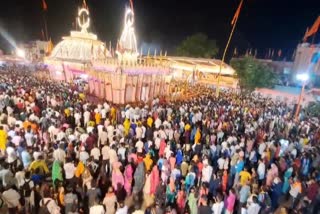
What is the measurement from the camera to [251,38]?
52906 millimetres

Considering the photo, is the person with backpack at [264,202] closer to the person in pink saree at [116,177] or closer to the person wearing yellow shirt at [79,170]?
the person in pink saree at [116,177]

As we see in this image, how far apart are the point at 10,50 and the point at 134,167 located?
58018mm

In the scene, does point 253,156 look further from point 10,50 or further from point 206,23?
point 10,50

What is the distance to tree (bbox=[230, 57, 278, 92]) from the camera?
957 inches

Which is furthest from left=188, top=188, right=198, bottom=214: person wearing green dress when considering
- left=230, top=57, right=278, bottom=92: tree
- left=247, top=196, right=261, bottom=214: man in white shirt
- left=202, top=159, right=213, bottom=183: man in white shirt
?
left=230, top=57, right=278, bottom=92: tree

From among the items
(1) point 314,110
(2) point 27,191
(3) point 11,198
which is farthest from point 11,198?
(1) point 314,110

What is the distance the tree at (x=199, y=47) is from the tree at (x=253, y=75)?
19656 mm

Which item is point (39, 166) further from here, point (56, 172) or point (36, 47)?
point (36, 47)

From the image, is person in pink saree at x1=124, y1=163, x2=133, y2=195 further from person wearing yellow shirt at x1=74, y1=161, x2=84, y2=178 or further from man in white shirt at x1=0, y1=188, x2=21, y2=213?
man in white shirt at x1=0, y1=188, x2=21, y2=213

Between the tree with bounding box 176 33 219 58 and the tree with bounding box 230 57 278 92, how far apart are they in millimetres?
19656

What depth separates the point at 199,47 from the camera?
44.8 metres

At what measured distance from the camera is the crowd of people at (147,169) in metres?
6.54

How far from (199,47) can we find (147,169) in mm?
38670

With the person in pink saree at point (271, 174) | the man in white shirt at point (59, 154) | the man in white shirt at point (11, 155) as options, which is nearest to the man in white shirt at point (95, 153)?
the man in white shirt at point (59, 154)
